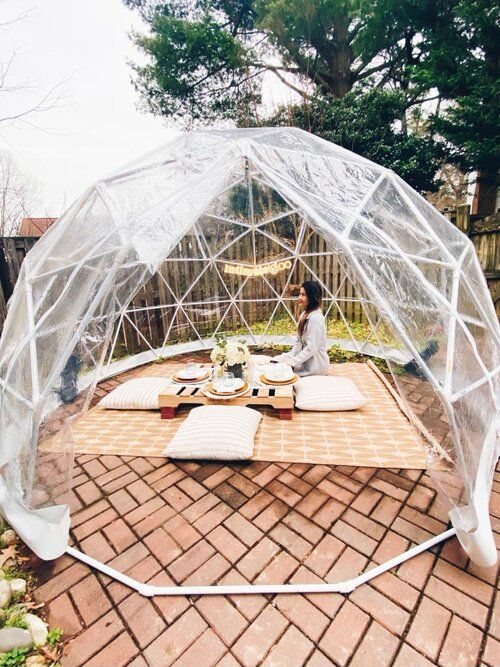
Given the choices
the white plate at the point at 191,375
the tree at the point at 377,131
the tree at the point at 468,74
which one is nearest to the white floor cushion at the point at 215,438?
the white plate at the point at 191,375

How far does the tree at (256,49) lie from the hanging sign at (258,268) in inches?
214

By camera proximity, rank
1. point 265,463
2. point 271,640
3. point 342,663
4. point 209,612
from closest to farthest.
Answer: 1. point 342,663
2. point 271,640
3. point 209,612
4. point 265,463

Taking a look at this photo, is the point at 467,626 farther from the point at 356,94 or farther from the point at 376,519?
the point at 356,94

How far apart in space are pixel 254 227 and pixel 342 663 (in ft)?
20.5

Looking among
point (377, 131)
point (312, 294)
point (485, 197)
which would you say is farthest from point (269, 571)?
point (485, 197)

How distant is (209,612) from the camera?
183cm

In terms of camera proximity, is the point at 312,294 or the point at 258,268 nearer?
the point at 312,294

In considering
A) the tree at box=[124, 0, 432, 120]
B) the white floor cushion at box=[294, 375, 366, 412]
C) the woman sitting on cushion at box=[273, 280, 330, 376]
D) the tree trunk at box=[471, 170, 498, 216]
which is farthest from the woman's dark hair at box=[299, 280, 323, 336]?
the tree trunk at box=[471, 170, 498, 216]

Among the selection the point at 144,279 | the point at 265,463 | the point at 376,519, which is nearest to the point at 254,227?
the point at 144,279

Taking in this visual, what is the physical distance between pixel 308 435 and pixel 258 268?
4.03 m

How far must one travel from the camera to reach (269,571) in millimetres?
2047

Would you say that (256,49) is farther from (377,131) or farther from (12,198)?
(12,198)

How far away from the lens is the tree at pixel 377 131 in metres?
8.15

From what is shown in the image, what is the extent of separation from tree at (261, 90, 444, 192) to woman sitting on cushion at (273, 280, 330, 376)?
6104mm
